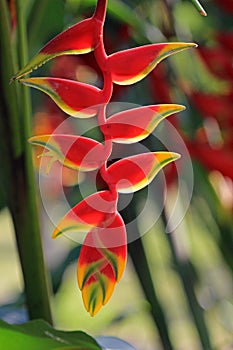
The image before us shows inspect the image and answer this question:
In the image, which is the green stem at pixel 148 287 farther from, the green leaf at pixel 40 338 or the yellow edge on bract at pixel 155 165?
the yellow edge on bract at pixel 155 165

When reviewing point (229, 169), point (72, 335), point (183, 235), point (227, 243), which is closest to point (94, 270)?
point (72, 335)

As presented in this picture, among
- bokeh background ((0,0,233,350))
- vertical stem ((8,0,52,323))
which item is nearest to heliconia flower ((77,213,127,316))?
vertical stem ((8,0,52,323))

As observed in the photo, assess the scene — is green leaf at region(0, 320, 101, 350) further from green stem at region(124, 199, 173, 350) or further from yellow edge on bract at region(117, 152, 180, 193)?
green stem at region(124, 199, 173, 350)

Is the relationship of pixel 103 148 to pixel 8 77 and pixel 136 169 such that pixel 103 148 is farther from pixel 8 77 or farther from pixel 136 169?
pixel 8 77

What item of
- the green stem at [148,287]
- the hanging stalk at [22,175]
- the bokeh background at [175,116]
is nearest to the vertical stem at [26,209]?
the hanging stalk at [22,175]

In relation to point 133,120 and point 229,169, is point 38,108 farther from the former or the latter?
point 133,120

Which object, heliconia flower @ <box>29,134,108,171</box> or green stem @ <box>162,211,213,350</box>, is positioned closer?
heliconia flower @ <box>29,134,108,171</box>
